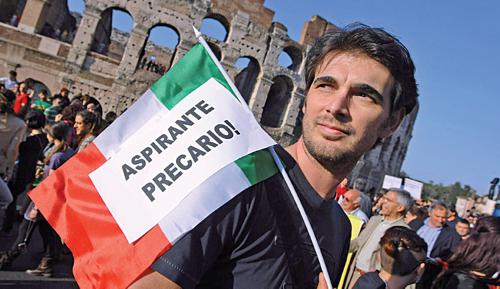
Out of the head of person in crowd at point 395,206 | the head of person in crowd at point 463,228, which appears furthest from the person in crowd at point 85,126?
the head of person in crowd at point 463,228

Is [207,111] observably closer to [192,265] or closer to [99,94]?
[192,265]

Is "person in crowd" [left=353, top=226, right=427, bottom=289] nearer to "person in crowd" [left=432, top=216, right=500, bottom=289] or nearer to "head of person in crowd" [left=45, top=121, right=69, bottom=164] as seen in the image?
"person in crowd" [left=432, top=216, right=500, bottom=289]

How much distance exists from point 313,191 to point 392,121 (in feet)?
2.05

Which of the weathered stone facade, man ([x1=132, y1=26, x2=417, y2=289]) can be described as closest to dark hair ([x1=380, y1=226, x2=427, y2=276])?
man ([x1=132, y1=26, x2=417, y2=289])

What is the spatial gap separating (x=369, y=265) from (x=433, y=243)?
2295mm

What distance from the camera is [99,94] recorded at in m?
18.2

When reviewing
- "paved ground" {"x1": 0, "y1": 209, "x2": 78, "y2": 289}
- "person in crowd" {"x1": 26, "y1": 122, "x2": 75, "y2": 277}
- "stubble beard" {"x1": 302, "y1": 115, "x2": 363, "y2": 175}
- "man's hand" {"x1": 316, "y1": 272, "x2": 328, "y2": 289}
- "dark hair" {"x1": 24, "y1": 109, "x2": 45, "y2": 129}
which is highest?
"stubble beard" {"x1": 302, "y1": 115, "x2": 363, "y2": 175}

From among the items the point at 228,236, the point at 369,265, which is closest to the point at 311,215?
the point at 228,236

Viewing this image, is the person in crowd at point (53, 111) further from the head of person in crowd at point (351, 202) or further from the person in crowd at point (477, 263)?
the person in crowd at point (477, 263)

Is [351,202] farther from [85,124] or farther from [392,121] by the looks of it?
[392,121]

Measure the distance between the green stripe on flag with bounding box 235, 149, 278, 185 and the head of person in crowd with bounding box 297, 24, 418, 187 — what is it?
0.21m

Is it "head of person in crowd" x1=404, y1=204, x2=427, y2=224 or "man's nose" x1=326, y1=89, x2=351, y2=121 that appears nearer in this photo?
"man's nose" x1=326, y1=89, x2=351, y2=121

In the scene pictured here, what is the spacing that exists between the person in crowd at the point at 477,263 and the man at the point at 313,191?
1.67m

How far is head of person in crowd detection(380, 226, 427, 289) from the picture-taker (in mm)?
3258
